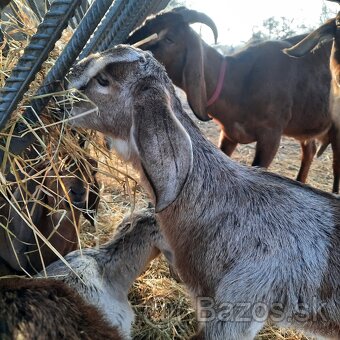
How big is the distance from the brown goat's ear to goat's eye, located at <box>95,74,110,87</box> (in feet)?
6.13

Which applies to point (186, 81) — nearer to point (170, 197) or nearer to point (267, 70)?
point (267, 70)

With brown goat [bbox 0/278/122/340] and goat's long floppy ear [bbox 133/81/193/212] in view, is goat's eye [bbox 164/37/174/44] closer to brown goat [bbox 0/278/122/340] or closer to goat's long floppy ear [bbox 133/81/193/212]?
goat's long floppy ear [bbox 133/81/193/212]

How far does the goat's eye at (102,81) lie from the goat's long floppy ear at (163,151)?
0.33 m

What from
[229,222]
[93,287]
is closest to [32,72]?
[229,222]

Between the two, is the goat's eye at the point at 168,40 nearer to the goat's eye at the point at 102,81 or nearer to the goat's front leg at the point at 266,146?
the goat's front leg at the point at 266,146

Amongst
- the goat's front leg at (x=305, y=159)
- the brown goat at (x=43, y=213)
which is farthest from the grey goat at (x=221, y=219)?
the goat's front leg at (x=305, y=159)

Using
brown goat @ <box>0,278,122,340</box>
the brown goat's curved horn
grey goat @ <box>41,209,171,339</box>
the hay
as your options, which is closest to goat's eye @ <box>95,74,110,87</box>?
the hay

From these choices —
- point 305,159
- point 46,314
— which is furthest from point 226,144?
point 46,314

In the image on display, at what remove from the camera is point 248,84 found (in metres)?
4.71

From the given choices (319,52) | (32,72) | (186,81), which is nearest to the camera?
(32,72)

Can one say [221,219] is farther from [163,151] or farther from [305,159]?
[305,159]

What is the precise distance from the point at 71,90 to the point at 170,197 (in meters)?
0.64

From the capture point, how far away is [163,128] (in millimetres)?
2021

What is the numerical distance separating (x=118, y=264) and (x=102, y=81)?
111cm
